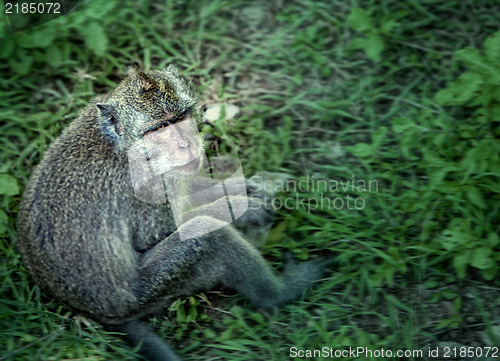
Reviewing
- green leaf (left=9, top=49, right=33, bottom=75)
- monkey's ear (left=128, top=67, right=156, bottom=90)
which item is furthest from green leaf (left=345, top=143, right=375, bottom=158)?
green leaf (left=9, top=49, right=33, bottom=75)

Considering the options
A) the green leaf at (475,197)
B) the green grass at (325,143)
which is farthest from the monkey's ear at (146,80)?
the green leaf at (475,197)

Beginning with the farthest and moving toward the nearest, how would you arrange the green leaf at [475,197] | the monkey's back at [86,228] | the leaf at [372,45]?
1. the leaf at [372,45]
2. the green leaf at [475,197]
3. the monkey's back at [86,228]

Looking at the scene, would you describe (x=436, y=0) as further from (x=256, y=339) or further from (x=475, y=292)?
(x=256, y=339)

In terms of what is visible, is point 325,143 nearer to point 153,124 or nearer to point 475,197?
point 475,197

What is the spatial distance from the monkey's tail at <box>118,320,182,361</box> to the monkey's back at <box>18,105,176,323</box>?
12cm

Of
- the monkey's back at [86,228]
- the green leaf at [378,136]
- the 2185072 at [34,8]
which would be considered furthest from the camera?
the 2185072 at [34,8]

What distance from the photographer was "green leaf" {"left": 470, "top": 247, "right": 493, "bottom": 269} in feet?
12.1

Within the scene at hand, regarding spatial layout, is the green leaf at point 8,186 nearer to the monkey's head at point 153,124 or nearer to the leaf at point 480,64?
the monkey's head at point 153,124

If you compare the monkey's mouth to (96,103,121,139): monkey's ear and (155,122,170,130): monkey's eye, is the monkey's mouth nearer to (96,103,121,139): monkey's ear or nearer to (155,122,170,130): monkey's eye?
(155,122,170,130): monkey's eye

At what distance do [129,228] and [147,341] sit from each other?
2.47 feet

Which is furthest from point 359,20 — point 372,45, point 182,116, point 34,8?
point 34,8

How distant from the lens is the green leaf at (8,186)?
4.31 metres

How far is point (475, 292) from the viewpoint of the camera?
3785mm

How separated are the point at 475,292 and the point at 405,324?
1.80ft
